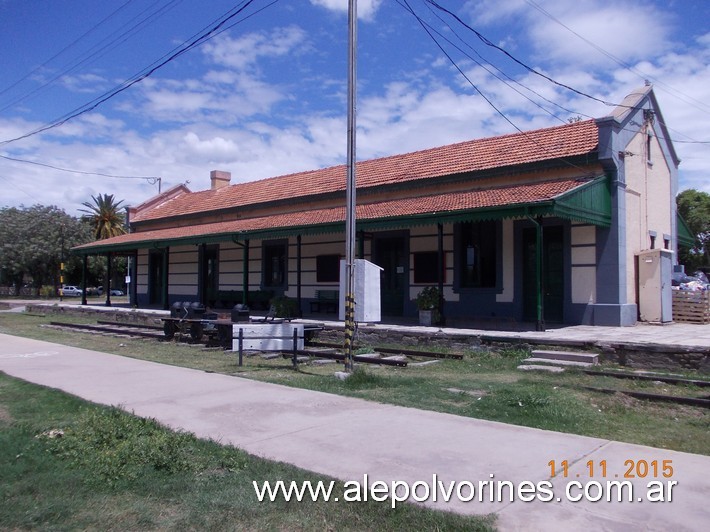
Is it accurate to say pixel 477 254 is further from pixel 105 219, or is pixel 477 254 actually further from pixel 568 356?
pixel 105 219

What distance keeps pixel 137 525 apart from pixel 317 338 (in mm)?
13397

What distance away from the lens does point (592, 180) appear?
53.2 feet

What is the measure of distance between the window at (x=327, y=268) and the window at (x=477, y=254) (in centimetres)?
569

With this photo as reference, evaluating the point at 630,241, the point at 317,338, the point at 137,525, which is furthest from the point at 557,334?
the point at 137,525

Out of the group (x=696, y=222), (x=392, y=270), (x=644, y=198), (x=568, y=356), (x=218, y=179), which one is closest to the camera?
(x=568, y=356)

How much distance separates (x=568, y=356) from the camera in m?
12.1

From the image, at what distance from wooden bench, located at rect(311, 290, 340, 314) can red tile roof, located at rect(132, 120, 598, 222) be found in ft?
13.1

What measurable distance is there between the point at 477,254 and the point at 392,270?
3.46m

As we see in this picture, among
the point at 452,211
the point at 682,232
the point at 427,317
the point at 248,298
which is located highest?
the point at 682,232

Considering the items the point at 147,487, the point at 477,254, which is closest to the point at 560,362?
the point at 477,254

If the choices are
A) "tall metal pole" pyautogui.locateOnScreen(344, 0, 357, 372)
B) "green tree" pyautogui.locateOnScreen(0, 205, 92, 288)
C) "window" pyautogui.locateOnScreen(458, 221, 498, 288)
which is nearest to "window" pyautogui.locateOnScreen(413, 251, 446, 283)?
"window" pyautogui.locateOnScreen(458, 221, 498, 288)

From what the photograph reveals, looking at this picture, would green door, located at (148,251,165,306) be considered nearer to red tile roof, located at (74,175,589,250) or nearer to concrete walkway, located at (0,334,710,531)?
red tile roof, located at (74,175,589,250)

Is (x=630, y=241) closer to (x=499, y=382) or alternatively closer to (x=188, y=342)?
(x=499, y=382)

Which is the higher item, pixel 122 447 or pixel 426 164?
pixel 426 164
